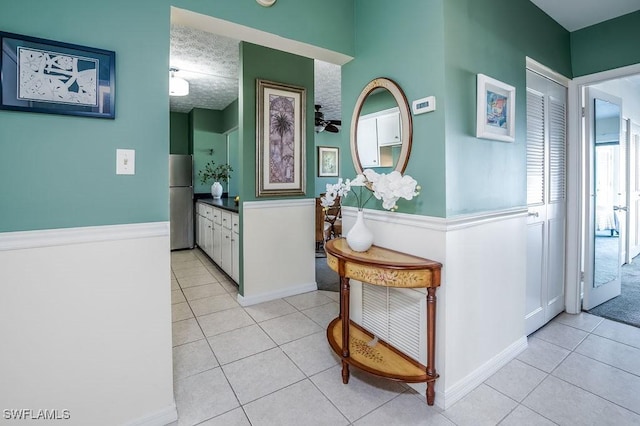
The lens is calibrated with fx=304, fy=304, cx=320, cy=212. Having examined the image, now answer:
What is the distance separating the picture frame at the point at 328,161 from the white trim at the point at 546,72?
5013 millimetres

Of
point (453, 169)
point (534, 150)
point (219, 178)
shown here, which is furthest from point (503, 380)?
point (219, 178)

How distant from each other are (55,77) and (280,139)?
6.87ft

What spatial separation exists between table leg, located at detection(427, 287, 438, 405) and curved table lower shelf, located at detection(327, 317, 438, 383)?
4 cm

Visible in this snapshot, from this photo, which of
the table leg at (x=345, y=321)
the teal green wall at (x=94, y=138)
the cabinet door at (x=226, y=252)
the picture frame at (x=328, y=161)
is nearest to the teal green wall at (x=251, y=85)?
the cabinet door at (x=226, y=252)

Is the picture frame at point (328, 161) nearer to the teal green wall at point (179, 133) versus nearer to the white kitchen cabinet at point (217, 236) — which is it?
the teal green wall at point (179, 133)

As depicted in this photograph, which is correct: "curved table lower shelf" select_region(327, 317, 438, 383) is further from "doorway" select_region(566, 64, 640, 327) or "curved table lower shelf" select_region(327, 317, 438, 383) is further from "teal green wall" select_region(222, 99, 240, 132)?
"teal green wall" select_region(222, 99, 240, 132)

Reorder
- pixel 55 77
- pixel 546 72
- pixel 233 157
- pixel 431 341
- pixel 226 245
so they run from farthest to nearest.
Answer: pixel 233 157, pixel 226 245, pixel 546 72, pixel 431 341, pixel 55 77

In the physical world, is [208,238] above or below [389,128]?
below

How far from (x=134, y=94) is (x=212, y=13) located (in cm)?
62

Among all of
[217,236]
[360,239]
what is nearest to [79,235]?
[360,239]

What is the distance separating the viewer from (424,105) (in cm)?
169

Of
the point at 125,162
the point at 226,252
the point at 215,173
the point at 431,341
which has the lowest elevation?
the point at 431,341

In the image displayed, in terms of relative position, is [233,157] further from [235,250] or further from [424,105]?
[424,105]

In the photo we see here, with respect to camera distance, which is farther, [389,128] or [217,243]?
[217,243]
